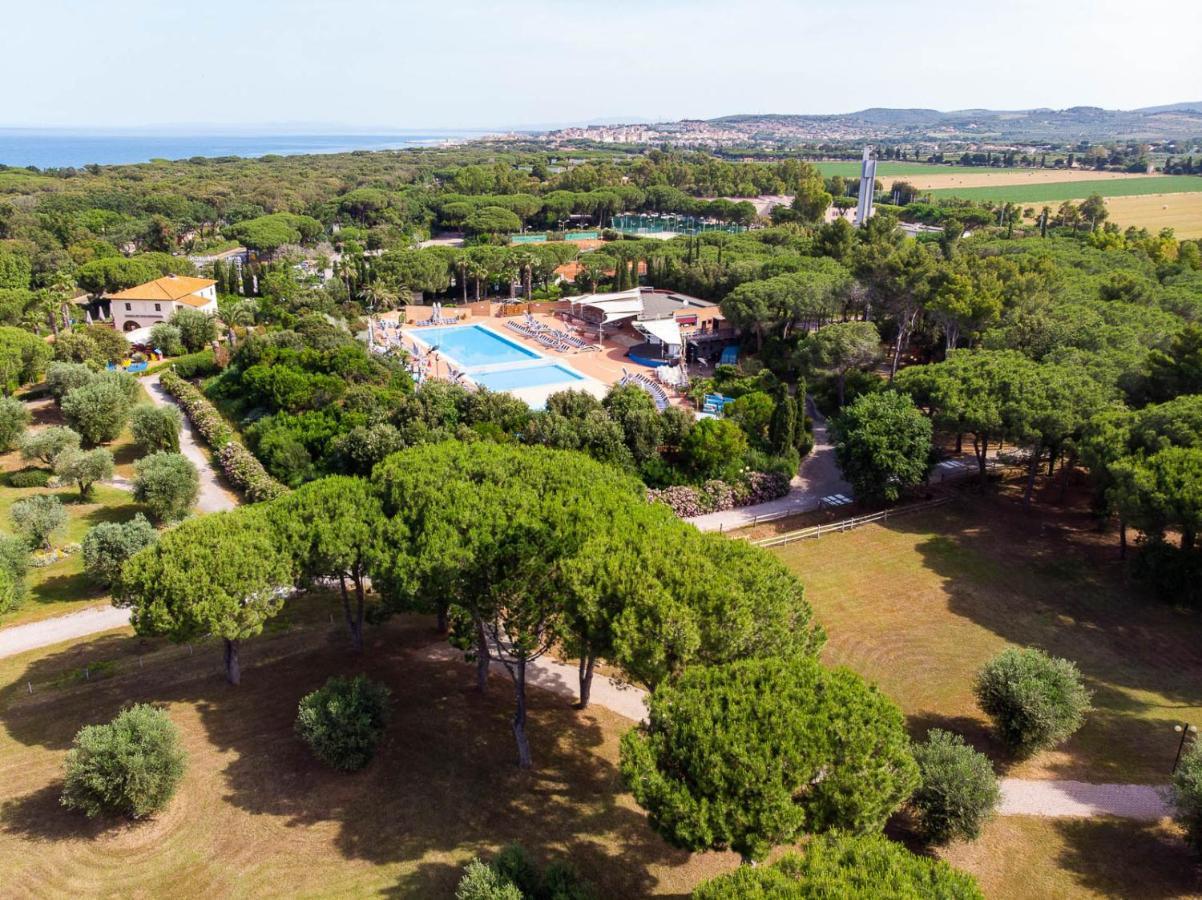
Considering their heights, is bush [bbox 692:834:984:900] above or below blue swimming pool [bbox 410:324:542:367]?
below

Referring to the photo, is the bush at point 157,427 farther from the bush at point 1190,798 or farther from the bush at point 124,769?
the bush at point 1190,798

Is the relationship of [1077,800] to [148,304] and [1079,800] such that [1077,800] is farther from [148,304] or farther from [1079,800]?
[148,304]

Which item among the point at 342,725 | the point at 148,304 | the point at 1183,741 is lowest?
the point at 1183,741

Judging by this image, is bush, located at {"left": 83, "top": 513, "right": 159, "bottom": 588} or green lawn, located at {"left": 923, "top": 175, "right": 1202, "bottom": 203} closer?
bush, located at {"left": 83, "top": 513, "right": 159, "bottom": 588}

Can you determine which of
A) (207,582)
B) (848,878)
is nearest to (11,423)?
(207,582)

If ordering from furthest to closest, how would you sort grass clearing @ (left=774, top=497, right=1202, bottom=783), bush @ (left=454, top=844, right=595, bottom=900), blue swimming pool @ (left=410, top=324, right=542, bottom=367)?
blue swimming pool @ (left=410, top=324, right=542, bottom=367) → grass clearing @ (left=774, top=497, right=1202, bottom=783) → bush @ (left=454, top=844, right=595, bottom=900)

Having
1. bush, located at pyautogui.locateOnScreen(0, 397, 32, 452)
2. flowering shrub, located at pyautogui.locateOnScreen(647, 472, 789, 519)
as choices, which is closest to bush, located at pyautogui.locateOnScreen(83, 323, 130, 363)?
bush, located at pyautogui.locateOnScreen(0, 397, 32, 452)

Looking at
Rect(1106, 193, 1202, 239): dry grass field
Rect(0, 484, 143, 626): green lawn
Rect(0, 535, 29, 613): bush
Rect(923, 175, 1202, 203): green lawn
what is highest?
Rect(923, 175, 1202, 203): green lawn

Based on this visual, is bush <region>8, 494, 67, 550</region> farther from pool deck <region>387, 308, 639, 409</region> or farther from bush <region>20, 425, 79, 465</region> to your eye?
pool deck <region>387, 308, 639, 409</region>
